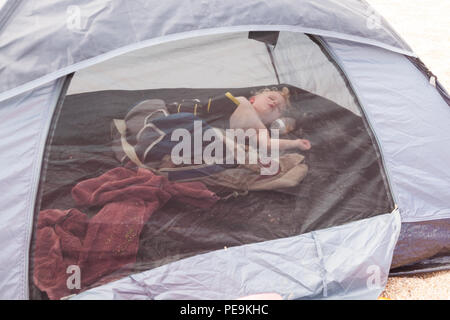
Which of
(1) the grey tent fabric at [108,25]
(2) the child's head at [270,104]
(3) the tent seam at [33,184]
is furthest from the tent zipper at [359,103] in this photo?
(3) the tent seam at [33,184]

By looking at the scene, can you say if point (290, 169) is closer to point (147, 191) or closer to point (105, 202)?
point (147, 191)

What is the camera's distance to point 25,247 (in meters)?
1.21

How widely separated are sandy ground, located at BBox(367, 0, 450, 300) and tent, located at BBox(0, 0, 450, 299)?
54 millimetres

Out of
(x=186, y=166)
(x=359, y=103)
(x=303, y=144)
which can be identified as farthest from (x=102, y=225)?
(x=359, y=103)

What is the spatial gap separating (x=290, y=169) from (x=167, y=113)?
1.55 feet

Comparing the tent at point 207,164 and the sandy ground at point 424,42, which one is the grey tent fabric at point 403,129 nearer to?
the tent at point 207,164

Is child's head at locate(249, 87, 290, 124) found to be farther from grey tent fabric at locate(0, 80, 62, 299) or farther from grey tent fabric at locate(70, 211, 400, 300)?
grey tent fabric at locate(0, 80, 62, 299)

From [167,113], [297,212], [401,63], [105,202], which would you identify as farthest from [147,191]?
[401,63]


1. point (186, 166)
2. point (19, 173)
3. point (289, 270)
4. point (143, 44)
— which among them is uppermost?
point (143, 44)

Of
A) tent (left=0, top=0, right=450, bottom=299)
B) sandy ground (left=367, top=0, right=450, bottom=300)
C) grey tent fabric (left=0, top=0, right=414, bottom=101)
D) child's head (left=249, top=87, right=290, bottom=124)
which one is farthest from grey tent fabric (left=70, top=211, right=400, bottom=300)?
grey tent fabric (left=0, top=0, right=414, bottom=101)

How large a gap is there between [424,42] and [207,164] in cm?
255

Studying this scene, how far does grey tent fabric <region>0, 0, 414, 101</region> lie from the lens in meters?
1.20

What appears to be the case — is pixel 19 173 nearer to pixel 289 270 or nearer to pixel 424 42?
pixel 289 270

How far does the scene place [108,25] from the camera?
1.23 meters
